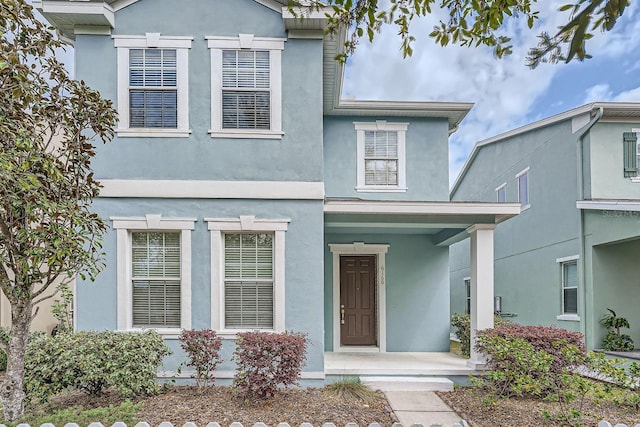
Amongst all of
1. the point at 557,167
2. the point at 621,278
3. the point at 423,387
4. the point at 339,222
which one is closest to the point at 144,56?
the point at 339,222

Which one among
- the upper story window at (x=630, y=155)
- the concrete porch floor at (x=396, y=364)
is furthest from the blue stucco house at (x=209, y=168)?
the upper story window at (x=630, y=155)

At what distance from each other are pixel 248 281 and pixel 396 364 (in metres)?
3.41

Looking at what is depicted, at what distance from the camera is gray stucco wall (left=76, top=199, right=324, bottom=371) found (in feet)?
24.5

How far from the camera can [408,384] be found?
301 inches

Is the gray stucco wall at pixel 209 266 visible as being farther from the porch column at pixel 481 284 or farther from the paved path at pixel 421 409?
the porch column at pixel 481 284

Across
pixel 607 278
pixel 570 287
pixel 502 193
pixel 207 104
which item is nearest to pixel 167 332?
pixel 207 104

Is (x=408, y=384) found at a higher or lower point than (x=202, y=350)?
lower

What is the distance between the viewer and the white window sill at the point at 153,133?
759cm

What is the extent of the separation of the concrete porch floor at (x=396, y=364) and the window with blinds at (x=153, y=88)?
17.7 feet

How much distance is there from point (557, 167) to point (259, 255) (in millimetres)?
8984

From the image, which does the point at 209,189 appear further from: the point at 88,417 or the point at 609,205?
the point at 609,205

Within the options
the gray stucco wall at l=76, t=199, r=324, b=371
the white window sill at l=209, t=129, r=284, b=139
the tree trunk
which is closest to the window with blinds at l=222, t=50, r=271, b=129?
the white window sill at l=209, t=129, r=284, b=139

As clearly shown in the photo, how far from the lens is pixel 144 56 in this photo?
25.2 ft

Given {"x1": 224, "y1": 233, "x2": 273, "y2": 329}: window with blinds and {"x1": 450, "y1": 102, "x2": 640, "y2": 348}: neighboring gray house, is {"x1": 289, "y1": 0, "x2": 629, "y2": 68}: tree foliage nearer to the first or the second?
{"x1": 224, "y1": 233, "x2": 273, "y2": 329}: window with blinds
